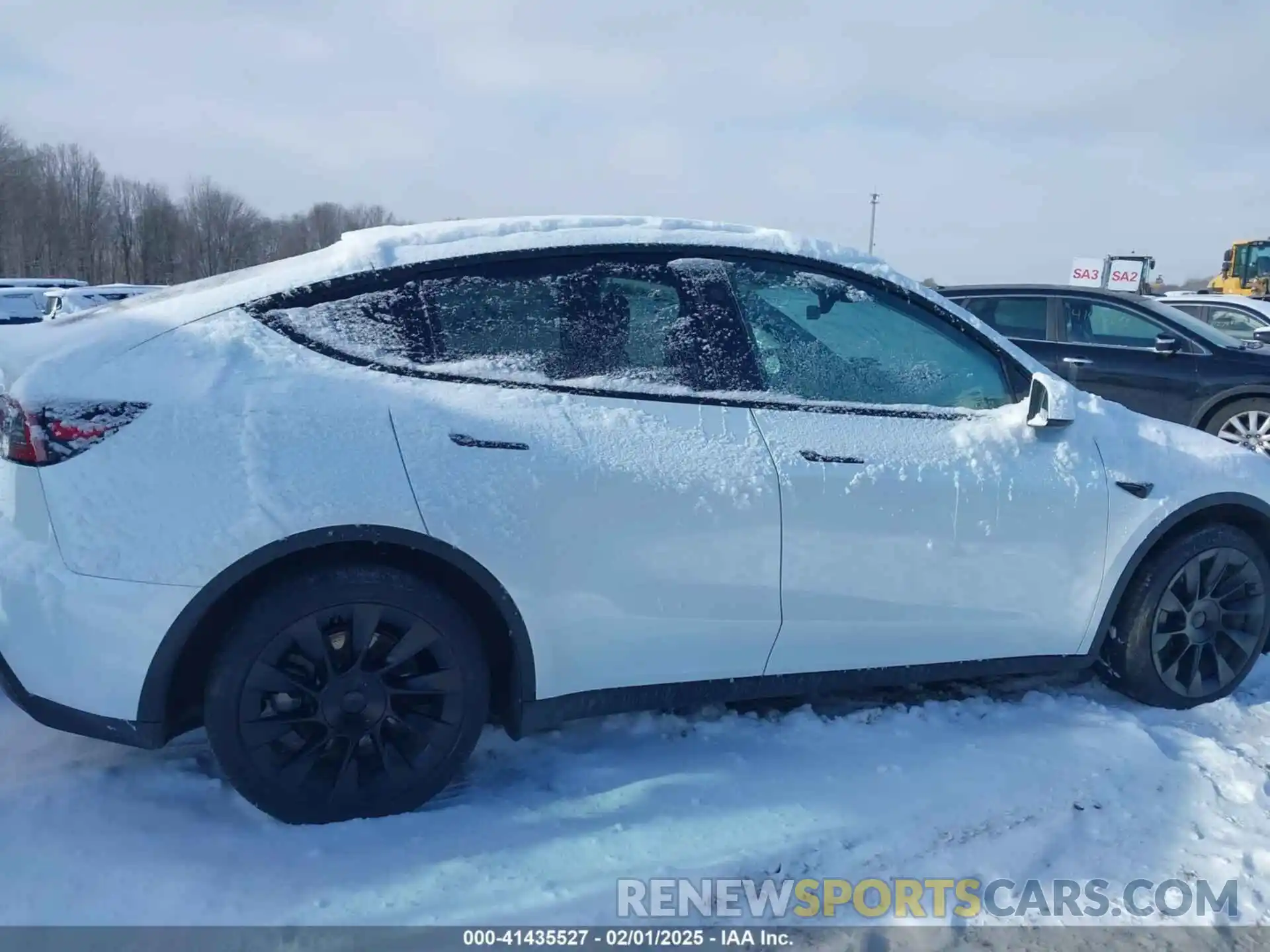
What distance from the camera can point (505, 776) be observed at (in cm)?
309

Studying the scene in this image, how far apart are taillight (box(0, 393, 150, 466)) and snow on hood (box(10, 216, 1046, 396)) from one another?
0.57 ft

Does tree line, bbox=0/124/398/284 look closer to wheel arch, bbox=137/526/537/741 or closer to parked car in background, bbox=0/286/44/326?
parked car in background, bbox=0/286/44/326

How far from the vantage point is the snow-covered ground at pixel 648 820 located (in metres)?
2.50

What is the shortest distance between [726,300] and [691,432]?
49cm

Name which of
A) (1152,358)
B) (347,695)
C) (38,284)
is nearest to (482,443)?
(347,695)

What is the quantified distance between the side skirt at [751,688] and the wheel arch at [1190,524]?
170 millimetres

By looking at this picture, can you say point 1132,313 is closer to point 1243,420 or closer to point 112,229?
point 1243,420

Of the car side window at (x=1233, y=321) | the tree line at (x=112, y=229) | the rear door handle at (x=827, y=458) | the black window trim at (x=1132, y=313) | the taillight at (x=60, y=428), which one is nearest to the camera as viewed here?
the taillight at (x=60, y=428)

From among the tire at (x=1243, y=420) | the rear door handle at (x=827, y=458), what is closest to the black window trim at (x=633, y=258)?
the rear door handle at (x=827, y=458)

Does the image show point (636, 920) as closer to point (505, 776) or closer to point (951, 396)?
point (505, 776)

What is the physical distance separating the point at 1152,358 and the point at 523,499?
7.41 metres

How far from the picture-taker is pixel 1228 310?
11.9m

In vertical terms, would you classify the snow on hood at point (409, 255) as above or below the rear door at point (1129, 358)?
above

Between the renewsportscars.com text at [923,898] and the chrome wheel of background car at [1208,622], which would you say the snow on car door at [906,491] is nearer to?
the chrome wheel of background car at [1208,622]
